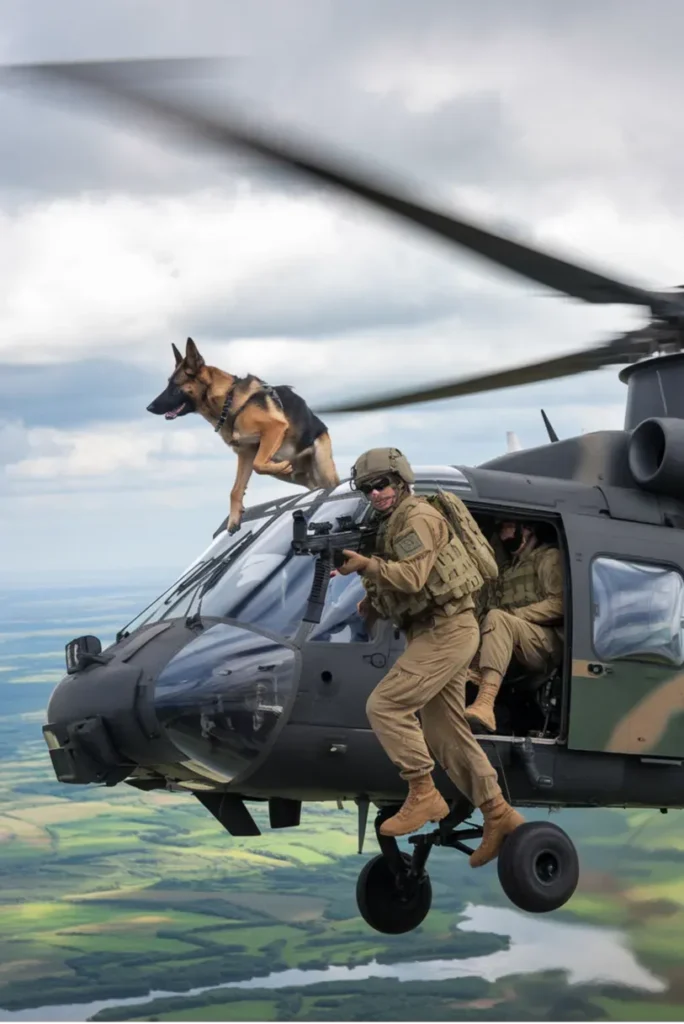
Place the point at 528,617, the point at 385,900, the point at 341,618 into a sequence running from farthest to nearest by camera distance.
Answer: the point at 385,900
the point at 528,617
the point at 341,618

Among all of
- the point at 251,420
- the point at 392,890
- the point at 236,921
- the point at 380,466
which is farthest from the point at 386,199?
the point at 236,921

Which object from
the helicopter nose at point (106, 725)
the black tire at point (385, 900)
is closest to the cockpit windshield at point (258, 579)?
the helicopter nose at point (106, 725)

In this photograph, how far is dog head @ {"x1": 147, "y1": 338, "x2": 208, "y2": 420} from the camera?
943cm

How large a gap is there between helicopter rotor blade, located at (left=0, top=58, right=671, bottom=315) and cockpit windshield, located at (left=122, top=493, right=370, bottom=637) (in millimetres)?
1600

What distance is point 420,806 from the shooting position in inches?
317

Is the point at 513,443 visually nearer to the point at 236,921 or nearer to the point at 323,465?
the point at 323,465

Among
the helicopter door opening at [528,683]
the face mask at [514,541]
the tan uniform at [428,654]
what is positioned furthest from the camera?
the face mask at [514,541]

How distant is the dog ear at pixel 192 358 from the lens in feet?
31.0

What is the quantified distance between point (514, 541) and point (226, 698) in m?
2.29

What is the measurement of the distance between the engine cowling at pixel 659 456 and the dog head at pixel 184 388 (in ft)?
9.00

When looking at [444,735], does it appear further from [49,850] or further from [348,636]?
[49,850]

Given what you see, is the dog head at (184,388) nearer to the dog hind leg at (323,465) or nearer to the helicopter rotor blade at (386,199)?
the dog hind leg at (323,465)

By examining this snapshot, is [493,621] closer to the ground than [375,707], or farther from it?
farther from it

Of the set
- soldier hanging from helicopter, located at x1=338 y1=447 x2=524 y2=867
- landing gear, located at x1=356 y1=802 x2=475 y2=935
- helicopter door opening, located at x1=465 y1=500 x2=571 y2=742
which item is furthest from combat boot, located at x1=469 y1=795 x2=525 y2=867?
landing gear, located at x1=356 y1=802 x2=475 y2=935
